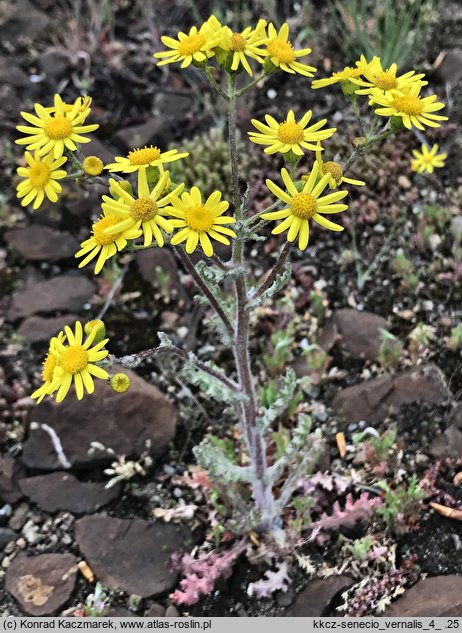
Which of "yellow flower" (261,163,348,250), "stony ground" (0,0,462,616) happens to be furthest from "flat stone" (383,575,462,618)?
"yellow flower" (261,163,348,250)

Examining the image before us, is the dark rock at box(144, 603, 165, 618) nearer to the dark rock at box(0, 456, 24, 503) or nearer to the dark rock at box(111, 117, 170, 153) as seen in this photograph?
the dark rock at box(0, 456, 24, 503)

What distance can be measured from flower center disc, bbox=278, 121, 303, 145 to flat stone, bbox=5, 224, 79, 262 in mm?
2588

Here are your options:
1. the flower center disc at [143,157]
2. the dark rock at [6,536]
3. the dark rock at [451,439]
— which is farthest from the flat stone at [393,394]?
the flower center disc at [143,157]

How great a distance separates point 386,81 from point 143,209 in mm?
974

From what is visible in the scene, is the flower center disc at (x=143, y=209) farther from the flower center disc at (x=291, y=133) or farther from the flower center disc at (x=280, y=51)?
the flower center disc at (x=280, y=51)

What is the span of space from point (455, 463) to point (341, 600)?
873 mm

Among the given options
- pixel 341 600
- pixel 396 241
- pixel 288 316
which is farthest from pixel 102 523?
pixel 396 241

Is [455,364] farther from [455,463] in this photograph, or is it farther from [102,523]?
[102,523]

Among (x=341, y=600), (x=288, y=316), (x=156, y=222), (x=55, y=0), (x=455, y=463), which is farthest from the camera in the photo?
(x=55, y=0)

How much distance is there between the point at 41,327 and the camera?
4012 mm

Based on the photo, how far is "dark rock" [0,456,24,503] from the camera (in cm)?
336

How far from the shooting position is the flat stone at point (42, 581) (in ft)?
9.83

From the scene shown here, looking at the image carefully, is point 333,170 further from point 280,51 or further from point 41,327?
point 41,327

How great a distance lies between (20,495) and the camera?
3.38m
